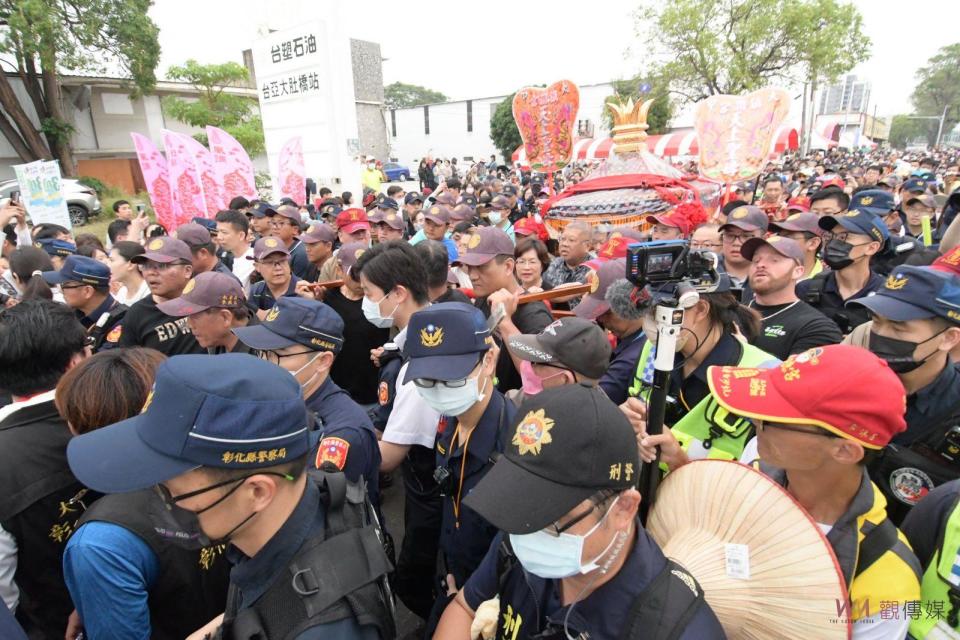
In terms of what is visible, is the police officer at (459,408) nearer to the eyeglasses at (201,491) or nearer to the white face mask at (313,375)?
the white face mask at (313,375)

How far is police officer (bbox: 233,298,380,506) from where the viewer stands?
7.90 feet

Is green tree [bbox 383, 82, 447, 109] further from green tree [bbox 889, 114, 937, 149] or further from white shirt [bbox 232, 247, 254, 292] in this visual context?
white shirt [bbox 232, 247, 254, 292]

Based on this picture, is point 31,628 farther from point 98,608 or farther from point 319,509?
point 319,509

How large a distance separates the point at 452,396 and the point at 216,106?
30.7 meters

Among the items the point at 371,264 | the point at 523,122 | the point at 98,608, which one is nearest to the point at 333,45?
the point at 523,122

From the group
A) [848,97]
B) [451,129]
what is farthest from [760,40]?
[848,97]

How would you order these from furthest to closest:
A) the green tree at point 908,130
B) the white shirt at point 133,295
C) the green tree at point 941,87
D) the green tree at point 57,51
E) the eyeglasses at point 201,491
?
1. the green tree at point 908,130
2. the green tree at point 941,87
3. the green tree at point 57,51
4. the white shirt at point 133,295
5. the eyeglasses at point 201,491

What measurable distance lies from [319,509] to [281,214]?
6462 mm

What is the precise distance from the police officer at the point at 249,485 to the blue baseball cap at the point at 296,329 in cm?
114

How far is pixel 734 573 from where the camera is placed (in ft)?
4.80

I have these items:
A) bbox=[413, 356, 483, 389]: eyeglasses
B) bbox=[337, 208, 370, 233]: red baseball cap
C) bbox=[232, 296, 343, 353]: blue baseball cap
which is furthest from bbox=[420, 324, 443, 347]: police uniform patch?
bbox=[337, 208, 370, 233]: red baseball cap

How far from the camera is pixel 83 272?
165 inches

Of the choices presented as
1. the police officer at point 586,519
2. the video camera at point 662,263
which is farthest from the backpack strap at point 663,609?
the video camera at point 662,263

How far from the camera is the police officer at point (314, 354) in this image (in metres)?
2.41
